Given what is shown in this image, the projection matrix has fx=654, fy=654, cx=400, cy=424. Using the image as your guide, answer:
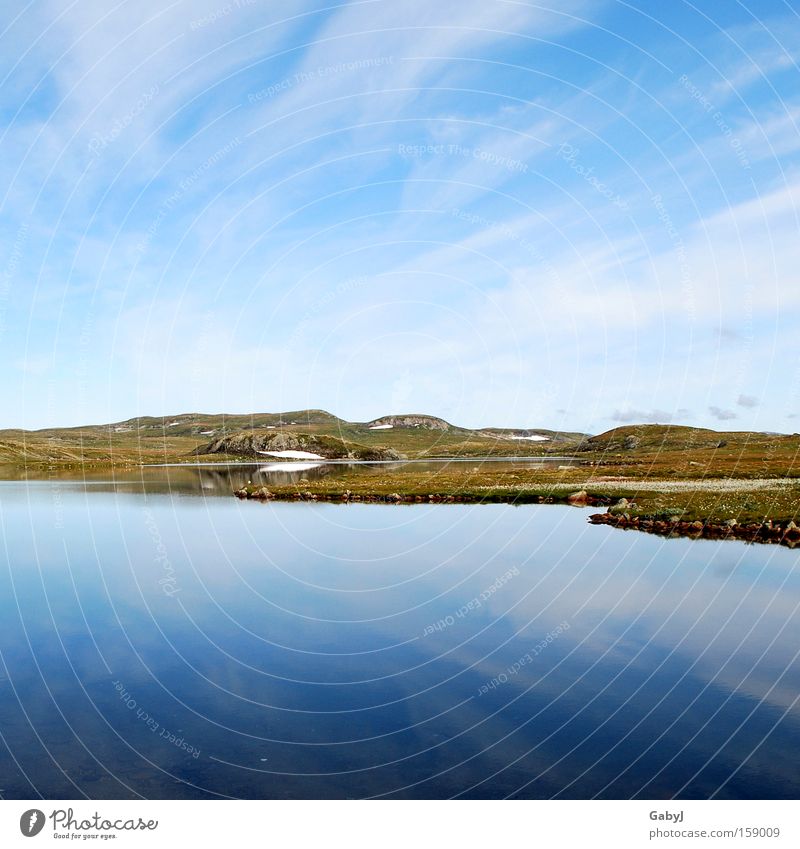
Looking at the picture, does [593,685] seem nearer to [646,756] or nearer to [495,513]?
[646,756]

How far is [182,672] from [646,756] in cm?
1488

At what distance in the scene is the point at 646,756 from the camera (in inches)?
626

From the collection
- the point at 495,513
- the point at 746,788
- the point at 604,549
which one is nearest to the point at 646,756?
the point at 746,788

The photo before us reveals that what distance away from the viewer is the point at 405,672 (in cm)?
2212

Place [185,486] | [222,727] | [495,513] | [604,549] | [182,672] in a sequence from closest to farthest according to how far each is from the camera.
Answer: [222,727] < [182,672] < [604,549] < [495,513] < [185,486]
